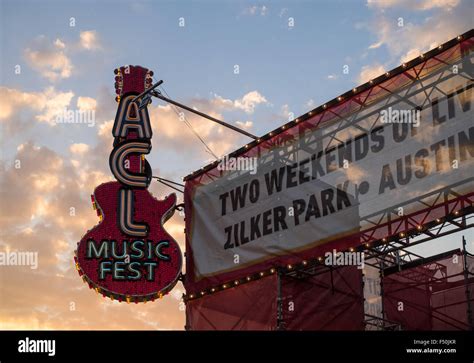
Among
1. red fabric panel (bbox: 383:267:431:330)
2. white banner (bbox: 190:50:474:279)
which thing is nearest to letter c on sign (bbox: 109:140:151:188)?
white banner (bbox: 190:50:474:279)

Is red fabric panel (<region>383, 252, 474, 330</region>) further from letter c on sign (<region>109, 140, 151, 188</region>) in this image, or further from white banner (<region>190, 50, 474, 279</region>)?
letter c on sign (<region>109, 140, 151, 188</region>)

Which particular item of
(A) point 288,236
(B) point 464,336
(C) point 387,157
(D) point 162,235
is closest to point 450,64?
(C) point 387,157

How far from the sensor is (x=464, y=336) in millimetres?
12336

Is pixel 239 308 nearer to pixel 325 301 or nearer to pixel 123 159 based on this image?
pixel 325 301

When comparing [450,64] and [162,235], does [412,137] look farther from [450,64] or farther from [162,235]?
[162,235]

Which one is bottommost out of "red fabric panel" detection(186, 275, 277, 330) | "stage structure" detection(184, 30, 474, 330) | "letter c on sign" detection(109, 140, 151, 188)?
"red fabric panel" detection(186, 275, 277, 330)

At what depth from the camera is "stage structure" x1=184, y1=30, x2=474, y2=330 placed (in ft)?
59.0

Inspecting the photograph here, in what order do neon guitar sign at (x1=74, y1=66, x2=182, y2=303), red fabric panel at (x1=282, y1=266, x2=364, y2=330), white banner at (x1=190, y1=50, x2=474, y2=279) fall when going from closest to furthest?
white banner at (x1=190, y1=50, x2=474, y2=279) → red fabric panel at (x1=282, y1=266, x2=364, y2=330) → neon guitar sign at (x1=74, y1=66, x2=182, y2=303)

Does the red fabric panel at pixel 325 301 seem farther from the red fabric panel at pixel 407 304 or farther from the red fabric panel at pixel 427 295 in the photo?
the red fabric panel at pixel 407 304

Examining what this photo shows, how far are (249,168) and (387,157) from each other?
215 inches

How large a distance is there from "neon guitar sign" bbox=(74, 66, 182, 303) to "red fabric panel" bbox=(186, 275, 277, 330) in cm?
175

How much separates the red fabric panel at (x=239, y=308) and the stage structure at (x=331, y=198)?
0.04m

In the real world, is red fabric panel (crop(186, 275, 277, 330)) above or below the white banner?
below

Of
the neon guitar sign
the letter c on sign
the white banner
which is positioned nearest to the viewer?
the white banner
